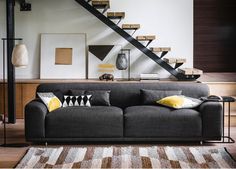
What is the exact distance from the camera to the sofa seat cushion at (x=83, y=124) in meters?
6.12

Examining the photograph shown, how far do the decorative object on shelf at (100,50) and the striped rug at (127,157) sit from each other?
2.75 metres

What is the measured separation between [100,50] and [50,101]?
2312 mm

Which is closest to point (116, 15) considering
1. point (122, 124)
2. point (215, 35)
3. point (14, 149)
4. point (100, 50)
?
point (100, 50)

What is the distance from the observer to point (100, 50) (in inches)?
333

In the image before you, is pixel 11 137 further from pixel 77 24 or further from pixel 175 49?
pixel 175 49

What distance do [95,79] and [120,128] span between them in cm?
232

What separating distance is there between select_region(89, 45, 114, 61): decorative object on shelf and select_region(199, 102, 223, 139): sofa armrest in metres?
2.72

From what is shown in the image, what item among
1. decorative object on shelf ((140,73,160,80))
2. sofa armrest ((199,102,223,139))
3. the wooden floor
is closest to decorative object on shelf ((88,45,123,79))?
decorative object on shelf ((140,73,160,80))

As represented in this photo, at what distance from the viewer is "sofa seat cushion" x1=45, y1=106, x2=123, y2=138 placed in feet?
20.1

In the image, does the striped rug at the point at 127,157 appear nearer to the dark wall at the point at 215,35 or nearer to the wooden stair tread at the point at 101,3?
the wooden stair tread at the point at 101,3

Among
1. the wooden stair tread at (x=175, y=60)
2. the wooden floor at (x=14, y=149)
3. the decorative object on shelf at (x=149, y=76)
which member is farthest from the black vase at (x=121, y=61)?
the wooden floor at (x=14, y=149)

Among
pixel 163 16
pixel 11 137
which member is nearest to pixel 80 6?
pixel 163 16

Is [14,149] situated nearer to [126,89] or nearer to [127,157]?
[127,157]

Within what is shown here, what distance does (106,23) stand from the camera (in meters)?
8.34
